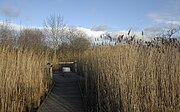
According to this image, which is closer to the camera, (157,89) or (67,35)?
(157,89)

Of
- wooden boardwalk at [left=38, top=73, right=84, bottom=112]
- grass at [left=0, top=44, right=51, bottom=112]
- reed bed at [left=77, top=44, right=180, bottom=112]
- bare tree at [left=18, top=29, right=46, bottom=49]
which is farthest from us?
bare tree at [left=18, top=29, right=46, bottom=49]

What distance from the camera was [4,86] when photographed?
4520 mm

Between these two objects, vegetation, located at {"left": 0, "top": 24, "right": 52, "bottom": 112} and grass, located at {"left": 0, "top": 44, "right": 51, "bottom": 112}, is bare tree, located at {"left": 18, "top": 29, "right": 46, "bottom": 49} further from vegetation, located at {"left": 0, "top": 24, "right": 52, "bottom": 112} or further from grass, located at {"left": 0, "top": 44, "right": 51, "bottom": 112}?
grass, located at {"left": 0, "top": 44, "right": 51, "bottom": 112}

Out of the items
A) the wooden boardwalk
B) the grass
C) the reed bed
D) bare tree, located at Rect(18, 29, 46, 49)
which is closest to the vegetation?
the grass

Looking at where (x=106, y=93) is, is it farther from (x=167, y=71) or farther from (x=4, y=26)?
(x=4, y=26)

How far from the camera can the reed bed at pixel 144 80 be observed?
3.37 meters

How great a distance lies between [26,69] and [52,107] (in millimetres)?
1162

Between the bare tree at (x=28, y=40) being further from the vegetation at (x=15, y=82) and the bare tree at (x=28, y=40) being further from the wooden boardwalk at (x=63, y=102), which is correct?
the wooden boardwalk at (x=63, y=102)

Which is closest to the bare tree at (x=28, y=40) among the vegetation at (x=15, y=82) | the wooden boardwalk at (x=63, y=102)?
the vegetation at (x=15, y=82)

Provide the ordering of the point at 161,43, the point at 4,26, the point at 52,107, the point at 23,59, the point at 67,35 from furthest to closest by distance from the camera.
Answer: the point at 67,35
the point at 4,26
the point at 52,107
the point at 23,59
the point at 161,43

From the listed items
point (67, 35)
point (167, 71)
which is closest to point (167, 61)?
point (167, 71)

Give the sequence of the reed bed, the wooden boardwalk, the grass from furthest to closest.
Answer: the wooden boardwalk
the grass
the reed bed

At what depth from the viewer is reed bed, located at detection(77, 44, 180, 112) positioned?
337cm

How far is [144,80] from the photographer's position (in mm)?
3662
